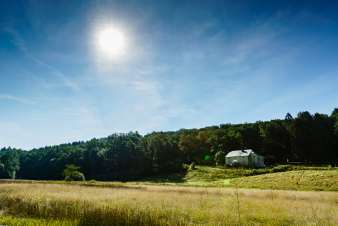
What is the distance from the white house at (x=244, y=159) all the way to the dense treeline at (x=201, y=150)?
3924 millimetres

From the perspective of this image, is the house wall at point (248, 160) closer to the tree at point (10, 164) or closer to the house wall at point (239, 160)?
the house wall at point (239, 160)

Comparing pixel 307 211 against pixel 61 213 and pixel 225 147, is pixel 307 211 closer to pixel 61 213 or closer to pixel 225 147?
pixel 61 213

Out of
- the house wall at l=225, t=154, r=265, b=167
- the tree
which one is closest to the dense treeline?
the tree

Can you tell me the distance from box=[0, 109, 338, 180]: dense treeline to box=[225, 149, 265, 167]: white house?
392 cm

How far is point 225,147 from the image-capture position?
104 metres

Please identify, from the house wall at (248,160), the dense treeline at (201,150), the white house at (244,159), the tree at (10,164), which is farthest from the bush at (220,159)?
the tree at (10,164)

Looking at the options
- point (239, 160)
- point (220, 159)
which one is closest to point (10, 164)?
point (220, 159)

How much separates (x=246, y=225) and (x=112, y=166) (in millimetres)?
88796

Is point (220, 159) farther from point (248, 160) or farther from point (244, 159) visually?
point (248, 160)

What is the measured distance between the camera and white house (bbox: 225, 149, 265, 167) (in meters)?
86.2

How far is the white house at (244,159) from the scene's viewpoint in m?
86.2

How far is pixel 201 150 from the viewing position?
110 metres

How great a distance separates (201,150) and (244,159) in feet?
80.8

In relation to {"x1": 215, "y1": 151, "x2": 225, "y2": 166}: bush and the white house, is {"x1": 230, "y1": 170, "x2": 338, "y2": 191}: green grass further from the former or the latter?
{"x1": 215, "y1": 151, "x2": 225, "y2": 166}: bush
